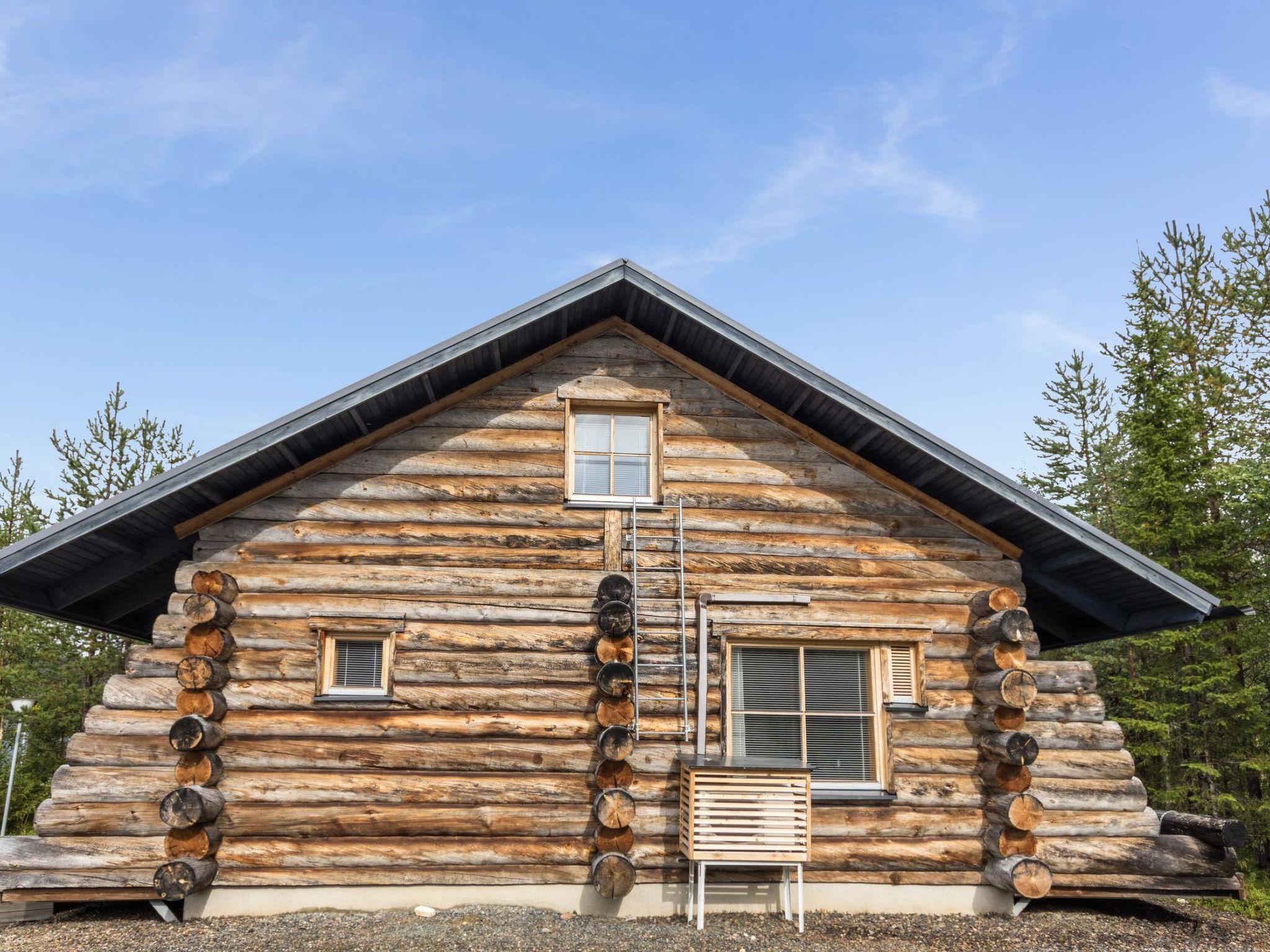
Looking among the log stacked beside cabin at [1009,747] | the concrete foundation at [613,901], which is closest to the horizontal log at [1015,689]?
the log stacked beside cabin at [1009,747]

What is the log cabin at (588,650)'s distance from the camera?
28.1ft

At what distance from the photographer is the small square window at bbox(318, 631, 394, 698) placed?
9055mm

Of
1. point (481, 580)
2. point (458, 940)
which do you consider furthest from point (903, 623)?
point (458, 940)

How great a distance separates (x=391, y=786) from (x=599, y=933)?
2.58m

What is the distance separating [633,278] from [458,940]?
22.4 ft

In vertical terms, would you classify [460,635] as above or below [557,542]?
below

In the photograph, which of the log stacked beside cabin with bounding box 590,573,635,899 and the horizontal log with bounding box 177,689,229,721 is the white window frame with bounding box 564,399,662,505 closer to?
the log stacked beside cabin with bounding box 590,573,635,899

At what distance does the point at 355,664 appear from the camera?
9195mm

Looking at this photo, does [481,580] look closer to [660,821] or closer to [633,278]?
[660,821]

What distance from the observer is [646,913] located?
8.73 metres

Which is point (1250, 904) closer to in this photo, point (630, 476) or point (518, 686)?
point (630, 476)

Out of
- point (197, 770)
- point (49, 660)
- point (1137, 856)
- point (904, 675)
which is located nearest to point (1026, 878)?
point (1137, 856)


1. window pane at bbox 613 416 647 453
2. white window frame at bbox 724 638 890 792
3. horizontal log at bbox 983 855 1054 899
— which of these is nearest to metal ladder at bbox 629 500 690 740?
white window frame at bbox 724 638 890 792

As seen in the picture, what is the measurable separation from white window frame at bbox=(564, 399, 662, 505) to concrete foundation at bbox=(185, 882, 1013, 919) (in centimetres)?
409
